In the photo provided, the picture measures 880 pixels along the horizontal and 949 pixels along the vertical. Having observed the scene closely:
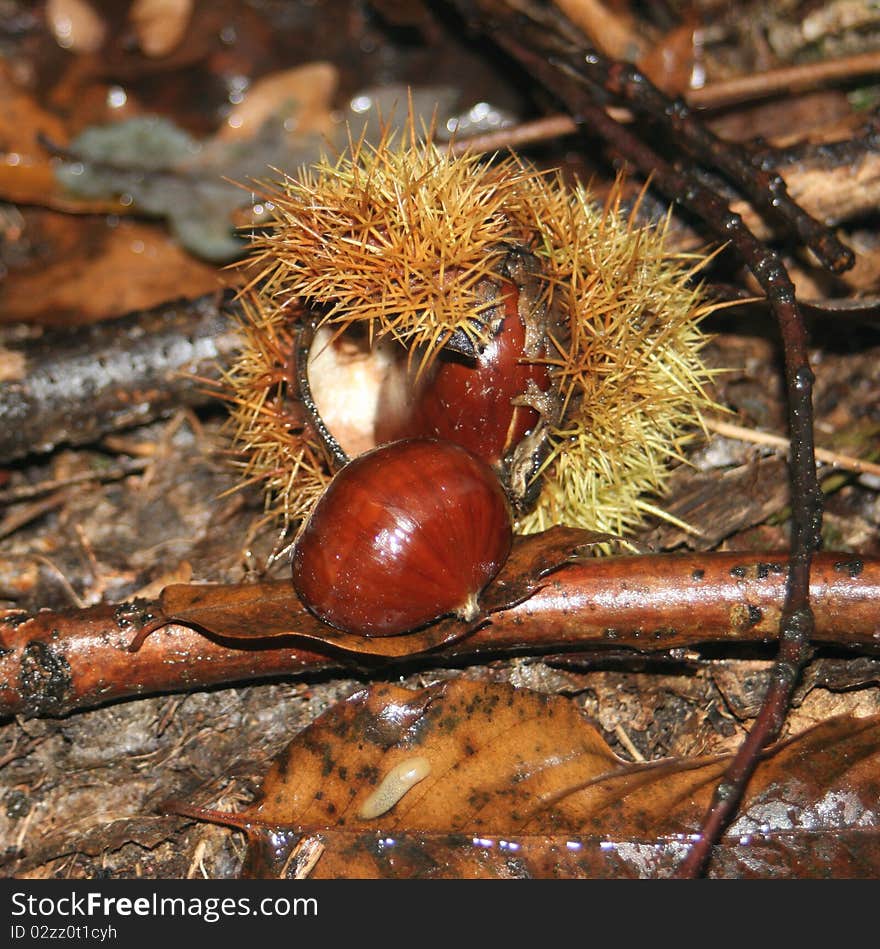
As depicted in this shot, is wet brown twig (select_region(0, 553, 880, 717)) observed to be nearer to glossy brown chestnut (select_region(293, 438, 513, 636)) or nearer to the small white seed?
glossy brown chestnut (select_region(293, 438, 513, 636))

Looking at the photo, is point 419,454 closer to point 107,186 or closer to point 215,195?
point 215,195

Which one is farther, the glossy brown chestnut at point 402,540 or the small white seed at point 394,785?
the small white seed at point 394,785

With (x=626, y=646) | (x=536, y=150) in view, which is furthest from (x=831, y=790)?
(x=536, y=150)

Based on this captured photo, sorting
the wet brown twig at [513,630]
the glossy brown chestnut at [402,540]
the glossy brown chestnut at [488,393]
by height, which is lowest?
the wet brown twig at [513,630]

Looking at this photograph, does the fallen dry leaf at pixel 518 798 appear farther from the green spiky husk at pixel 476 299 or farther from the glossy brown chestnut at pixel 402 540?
the green spiky husk at pixel 476 299

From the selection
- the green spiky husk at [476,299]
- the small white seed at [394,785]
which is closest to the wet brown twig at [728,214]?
the green spiky husk at [476,299]

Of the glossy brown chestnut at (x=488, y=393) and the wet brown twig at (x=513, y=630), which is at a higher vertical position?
the glossy brown chestnut at (x=488, y=393)

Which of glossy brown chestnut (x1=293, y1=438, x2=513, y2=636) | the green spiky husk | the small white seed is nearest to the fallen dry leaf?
the small white seed
